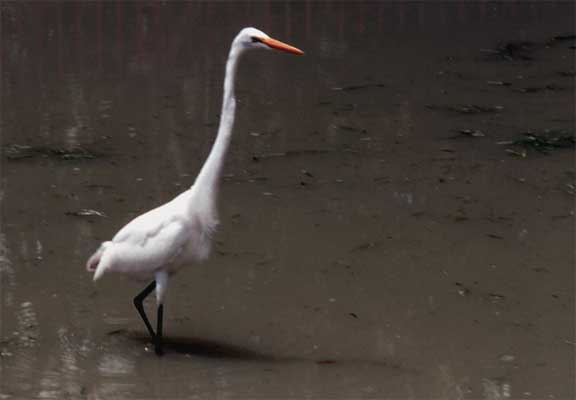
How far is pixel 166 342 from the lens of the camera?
5.54 meters

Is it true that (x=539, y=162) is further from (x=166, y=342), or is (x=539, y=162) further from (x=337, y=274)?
(x=166, y=342)

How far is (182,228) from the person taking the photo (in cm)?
525

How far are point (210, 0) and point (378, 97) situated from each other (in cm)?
363

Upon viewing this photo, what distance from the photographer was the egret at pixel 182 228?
5273 millimetres

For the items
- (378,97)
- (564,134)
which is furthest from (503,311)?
(378,97)

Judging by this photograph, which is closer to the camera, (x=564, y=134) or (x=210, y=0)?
(x=564, y=134)

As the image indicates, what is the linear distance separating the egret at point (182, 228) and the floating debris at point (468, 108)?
4.12 metres

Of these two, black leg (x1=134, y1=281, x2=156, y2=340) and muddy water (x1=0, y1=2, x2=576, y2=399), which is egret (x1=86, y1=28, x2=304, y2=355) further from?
muddy water (x1=0, y1=2, x2=576, y2=399)

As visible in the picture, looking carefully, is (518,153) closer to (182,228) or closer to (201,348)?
(201,348)

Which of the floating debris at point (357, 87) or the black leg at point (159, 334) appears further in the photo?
the floating debris at point (357, 87)

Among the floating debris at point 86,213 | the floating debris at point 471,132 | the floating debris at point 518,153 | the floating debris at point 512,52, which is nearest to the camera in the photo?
the floating debris at point 86,213

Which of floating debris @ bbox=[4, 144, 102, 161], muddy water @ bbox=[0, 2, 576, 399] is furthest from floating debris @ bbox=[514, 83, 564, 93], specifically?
floating debris @ bbox=[4, 144, 102, 161]

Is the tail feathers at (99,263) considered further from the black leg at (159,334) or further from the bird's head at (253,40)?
the bird's head at (253,40)

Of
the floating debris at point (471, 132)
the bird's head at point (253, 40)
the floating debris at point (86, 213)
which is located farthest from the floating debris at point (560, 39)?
the bird's head at point (253, 40)
